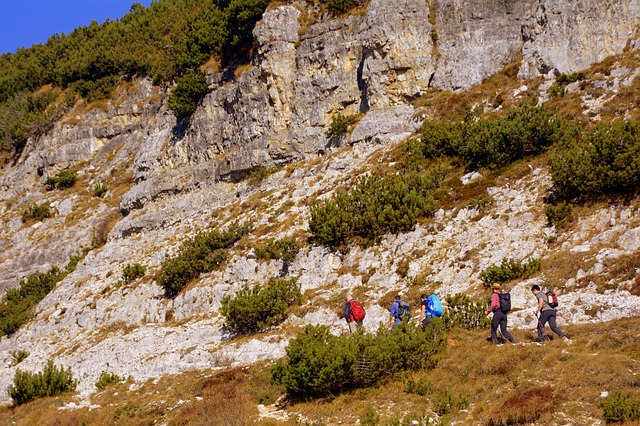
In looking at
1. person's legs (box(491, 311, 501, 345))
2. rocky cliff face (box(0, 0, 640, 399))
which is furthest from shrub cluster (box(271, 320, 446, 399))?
rocky cliff face (box(0, 0, 640, 399))

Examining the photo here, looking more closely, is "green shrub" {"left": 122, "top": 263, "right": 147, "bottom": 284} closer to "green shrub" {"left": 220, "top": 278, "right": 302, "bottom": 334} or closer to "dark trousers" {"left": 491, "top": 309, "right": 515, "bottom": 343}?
"green shrub" {"left": 220, "top": 278, "right": 302, "bottom": 334}

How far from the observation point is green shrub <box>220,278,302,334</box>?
21.3 m

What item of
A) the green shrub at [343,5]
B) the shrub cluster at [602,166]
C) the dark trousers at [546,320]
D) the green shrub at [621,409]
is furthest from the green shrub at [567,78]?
the green shrub at [621,409]

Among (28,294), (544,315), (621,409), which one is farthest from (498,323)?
(28,294)

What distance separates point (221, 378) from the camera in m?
17.5

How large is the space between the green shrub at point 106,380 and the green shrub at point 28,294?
1508 cm

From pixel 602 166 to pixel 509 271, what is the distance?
5.54 metres

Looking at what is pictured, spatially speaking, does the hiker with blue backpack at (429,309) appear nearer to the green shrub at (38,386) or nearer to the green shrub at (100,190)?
the green shrub at (38,386)

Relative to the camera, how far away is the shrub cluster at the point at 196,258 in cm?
2734

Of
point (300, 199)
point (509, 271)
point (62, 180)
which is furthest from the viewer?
point (62, 180)

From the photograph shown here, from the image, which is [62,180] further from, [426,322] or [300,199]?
[426,322]

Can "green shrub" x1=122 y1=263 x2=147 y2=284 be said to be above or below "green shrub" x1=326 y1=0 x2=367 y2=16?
below

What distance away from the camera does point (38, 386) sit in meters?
21.0

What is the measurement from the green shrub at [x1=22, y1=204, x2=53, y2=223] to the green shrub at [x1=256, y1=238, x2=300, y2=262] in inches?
1167
